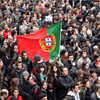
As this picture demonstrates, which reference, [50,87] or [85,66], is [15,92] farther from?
[85,66]

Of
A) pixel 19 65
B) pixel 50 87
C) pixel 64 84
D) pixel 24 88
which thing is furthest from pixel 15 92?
pixel 19 65

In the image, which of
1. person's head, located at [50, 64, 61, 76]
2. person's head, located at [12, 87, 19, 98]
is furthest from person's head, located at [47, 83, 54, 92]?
person's head, located at [12, 87, 19, 98]

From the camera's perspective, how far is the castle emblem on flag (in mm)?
11008

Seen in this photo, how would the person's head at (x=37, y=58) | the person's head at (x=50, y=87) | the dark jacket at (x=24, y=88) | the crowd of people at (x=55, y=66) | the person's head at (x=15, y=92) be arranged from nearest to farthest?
the person's head at (x=15, y=92)
the crowd of people at (x=55, y=66)
the dark jacket at (x=24, y=88)
the person's head at (x=50, y=87)
the person's head at (x=37, y=58)

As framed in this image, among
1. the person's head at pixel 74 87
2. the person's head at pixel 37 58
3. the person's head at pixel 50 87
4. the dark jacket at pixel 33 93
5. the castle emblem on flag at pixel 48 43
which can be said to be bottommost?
the person's head at pixel 50 87

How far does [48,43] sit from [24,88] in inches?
86.8

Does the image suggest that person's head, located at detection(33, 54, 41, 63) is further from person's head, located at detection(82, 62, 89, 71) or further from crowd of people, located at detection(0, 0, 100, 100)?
person's head, located at detection(82, 62, 89, 71)

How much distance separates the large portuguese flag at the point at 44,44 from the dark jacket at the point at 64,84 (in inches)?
65.5

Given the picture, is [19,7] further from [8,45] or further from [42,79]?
[42,79]

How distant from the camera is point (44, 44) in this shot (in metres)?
11.0

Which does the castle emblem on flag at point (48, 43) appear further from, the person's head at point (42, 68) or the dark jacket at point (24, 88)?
the dark jacket at point (24, 88)

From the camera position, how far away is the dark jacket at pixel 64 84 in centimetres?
927

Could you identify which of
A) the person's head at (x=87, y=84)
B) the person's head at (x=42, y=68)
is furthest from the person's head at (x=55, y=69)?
the person's head at (x=87, y=84)

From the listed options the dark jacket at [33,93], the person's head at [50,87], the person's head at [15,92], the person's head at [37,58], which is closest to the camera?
the person's head at [15,92]
